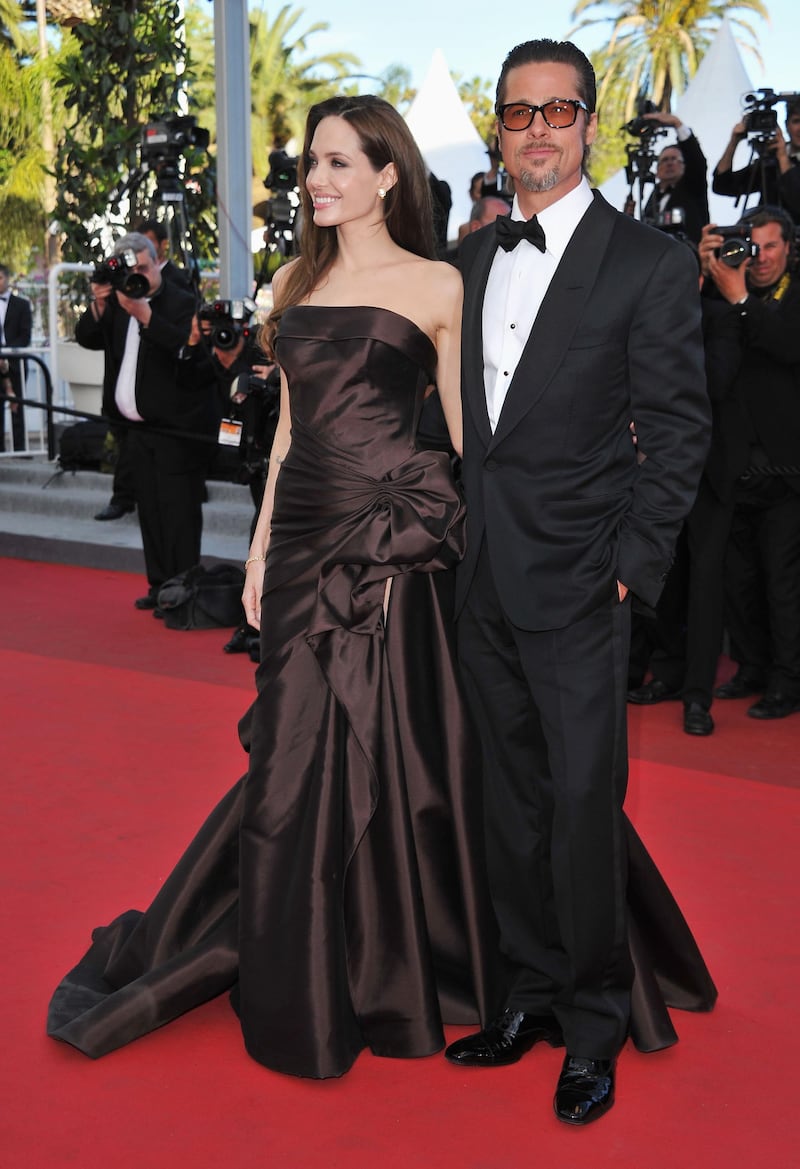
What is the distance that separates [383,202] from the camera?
2.71 m

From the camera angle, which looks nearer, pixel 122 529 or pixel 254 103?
pixel 122 529

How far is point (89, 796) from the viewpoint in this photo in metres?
4.02

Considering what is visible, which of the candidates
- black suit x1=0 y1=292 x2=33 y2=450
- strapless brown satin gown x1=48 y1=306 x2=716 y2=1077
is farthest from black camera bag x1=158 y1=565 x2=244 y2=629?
black suit x1=0 y1=292 x2=33 y2=450

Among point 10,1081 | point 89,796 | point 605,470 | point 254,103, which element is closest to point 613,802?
point 605,470

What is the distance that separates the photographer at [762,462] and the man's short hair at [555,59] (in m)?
2.27

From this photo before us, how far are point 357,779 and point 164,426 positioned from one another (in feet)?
13.7

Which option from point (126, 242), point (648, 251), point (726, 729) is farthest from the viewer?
point (126, 242)

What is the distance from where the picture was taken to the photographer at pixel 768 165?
6.03 m

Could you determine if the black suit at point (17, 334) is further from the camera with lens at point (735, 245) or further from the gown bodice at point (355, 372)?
the gown bodice at point (355, 372)

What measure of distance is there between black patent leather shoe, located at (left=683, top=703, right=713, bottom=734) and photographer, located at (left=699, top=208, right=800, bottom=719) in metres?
0.30

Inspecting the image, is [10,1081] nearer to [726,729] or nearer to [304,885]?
[304,885]

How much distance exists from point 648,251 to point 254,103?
29.0 m

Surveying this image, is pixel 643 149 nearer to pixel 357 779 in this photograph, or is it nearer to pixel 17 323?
pixel 357 779

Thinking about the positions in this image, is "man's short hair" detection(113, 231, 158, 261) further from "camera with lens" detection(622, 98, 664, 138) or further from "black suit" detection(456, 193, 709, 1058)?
"black suit" detection(456, 193, 709, 1058)
